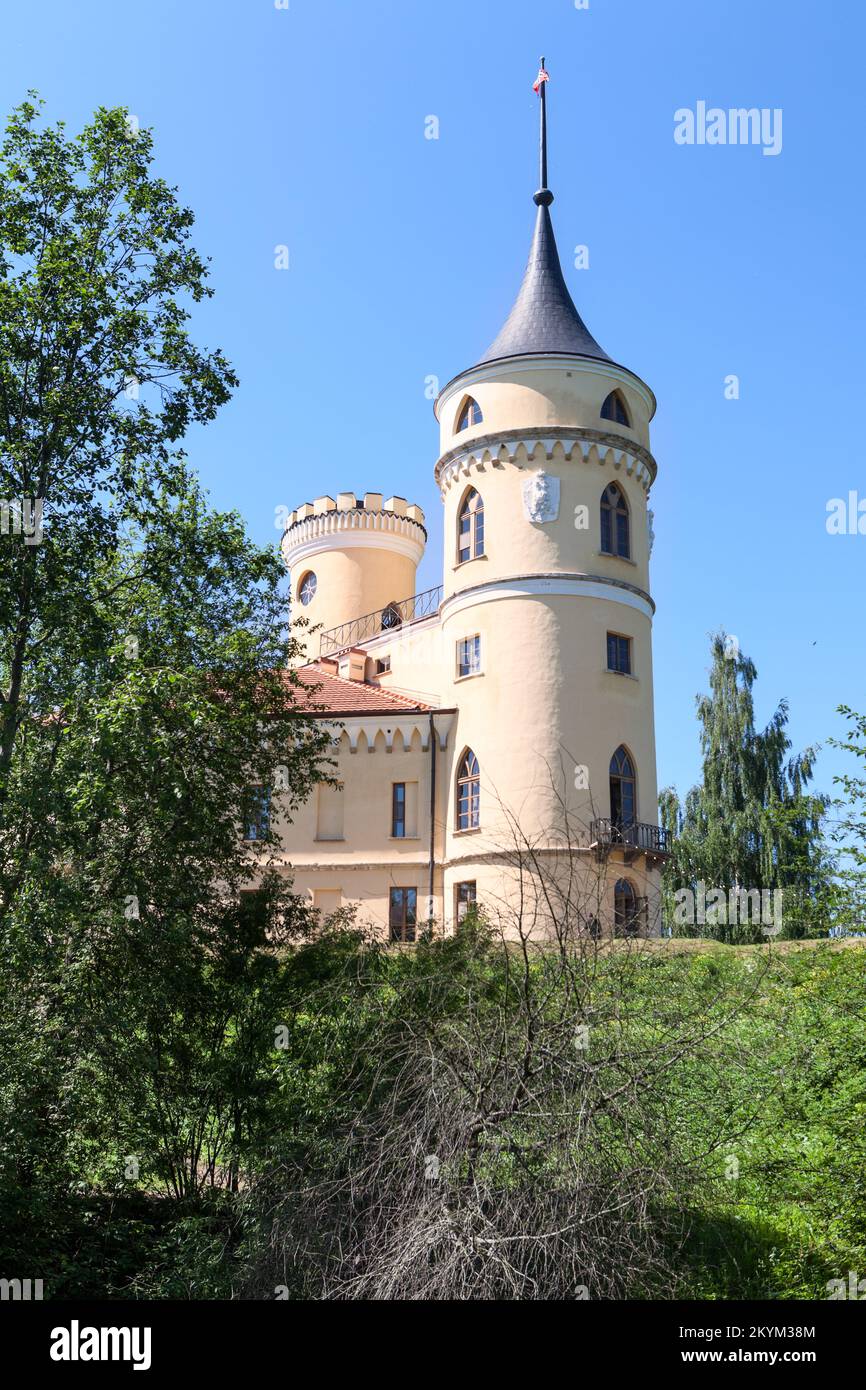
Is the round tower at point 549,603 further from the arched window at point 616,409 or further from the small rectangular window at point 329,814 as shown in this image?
the small rectangular window at point 329,814

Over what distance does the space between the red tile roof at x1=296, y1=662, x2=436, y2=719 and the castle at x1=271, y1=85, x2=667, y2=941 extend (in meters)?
0.10

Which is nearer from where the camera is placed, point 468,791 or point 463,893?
point 463,893

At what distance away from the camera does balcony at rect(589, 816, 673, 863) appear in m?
27.5

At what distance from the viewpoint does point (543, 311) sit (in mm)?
31234

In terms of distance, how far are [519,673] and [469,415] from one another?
21.4ft

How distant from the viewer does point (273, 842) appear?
15.4 metres

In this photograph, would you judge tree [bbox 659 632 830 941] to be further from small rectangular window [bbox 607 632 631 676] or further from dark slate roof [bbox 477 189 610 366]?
dark slate roof [bbox 477 189 610 366]

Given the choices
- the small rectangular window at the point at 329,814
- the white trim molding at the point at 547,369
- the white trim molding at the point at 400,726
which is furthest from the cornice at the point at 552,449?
the small rectangular window at the point at 329,814

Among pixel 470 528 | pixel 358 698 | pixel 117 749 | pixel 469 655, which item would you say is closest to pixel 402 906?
pixel 358 698

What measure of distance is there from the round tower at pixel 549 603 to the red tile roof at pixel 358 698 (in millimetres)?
1228

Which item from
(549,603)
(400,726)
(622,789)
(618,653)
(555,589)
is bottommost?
(622,789)

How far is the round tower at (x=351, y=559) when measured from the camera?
3956cm

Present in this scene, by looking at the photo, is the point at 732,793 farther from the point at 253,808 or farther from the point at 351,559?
the point at 253,808
